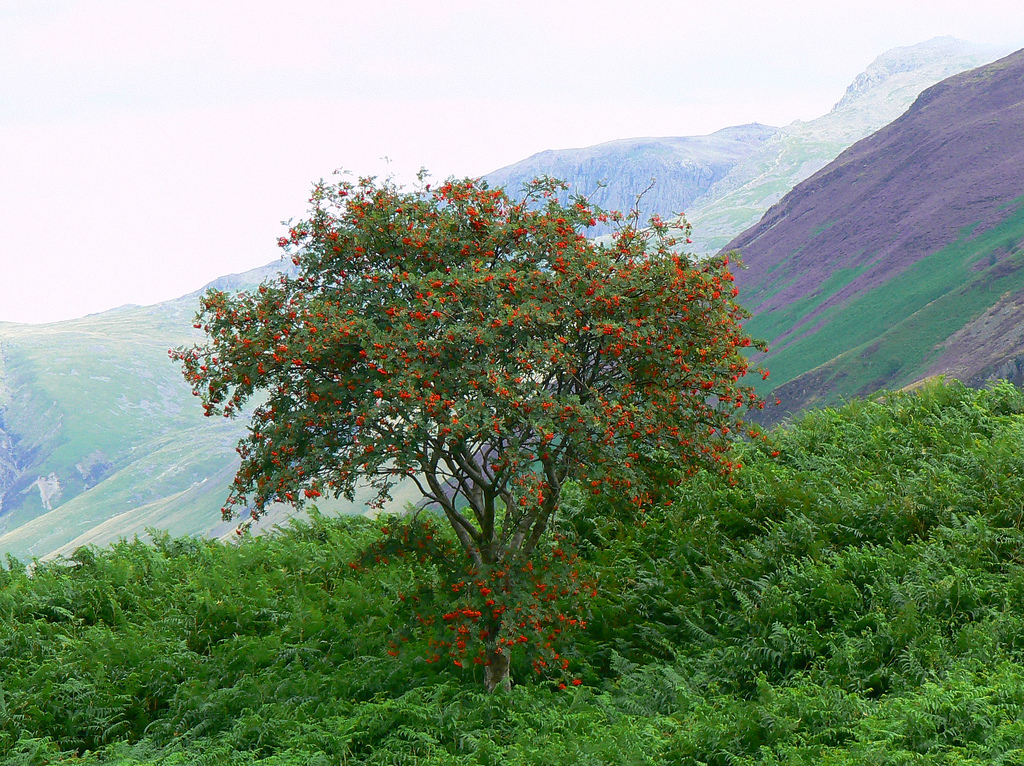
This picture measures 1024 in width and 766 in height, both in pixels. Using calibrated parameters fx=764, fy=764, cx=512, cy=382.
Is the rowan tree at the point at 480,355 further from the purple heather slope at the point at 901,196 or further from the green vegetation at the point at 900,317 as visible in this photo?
the purple heather slope at the point at 901,196

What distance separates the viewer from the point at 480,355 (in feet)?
30.2

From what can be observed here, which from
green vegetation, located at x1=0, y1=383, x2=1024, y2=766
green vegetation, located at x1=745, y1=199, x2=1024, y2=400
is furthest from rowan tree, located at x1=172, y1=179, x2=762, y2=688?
green vegetation, located at x1=745, y1=199, x2=1024, y2=400

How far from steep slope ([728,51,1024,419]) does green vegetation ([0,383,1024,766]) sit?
7255 cm

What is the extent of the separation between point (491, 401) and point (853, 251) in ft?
490

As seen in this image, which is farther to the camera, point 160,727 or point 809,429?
point 809,429

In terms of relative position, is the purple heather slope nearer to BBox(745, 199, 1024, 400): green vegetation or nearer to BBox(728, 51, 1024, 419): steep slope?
BBox(728, 51, 1024, 419): steep slope

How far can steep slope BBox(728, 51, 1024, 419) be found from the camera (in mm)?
94625

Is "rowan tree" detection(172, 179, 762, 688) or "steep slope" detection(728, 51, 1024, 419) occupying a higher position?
"rowan tree" detection(172, 179, 762, 688)

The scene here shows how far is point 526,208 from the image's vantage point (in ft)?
35.1

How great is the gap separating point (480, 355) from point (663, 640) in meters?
4.88

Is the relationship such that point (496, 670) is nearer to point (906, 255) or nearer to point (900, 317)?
point (900, 317)

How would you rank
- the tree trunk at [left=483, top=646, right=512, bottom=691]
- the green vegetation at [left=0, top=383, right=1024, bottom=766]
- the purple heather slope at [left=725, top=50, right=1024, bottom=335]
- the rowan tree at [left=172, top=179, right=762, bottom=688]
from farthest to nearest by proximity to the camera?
the purple heather slope at [left=725, top=50, right=1024, bottom=335] → the tree trunk at [left=483, top=646, right=512, bottom=691] → the rowan tree at [left=172, top=179, right=762, bottom=688] → the green vegetation at [left=0, top=383, right=1024, bottom=766]

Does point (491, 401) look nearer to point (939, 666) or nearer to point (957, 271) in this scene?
point (939, 666)

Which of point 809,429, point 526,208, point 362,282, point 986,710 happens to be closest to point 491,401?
point 362,282
